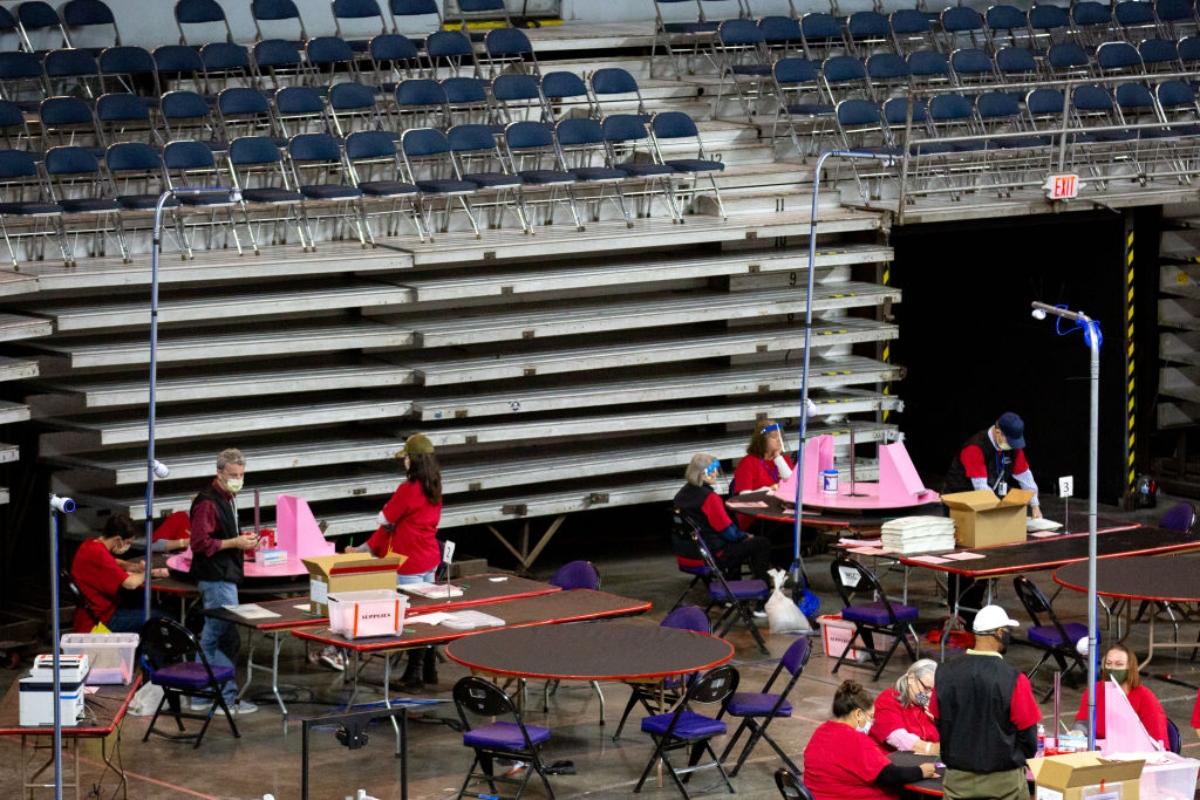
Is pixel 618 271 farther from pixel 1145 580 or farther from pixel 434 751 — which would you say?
pixel 434 751

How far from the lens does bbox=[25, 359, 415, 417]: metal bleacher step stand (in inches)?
566

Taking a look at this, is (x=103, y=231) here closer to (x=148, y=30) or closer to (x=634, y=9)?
(x=148, y=30)

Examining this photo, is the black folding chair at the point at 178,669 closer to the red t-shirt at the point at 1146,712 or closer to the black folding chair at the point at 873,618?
the black folding chair at the point at 873,618

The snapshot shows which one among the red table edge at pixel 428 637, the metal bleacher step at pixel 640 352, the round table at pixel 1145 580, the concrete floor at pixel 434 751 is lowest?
the concrete floor at pixel 434 751

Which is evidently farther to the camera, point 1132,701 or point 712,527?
point 712,527

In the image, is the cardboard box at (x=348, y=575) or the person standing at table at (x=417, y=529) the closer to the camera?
the cardboard box at (x=348, y=575)

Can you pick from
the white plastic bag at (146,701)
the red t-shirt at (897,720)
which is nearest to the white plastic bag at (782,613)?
the red t-shirt at (897,720)

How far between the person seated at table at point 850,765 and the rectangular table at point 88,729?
10.7ft

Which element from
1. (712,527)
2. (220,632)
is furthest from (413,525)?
(712,527)

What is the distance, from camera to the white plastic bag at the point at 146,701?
40.4 feet

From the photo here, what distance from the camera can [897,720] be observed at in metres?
10.2

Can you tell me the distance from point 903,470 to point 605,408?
9.89 feet

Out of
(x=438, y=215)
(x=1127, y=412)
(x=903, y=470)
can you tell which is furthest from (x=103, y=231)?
(x=1127, y=412)

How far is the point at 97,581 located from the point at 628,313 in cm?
547
